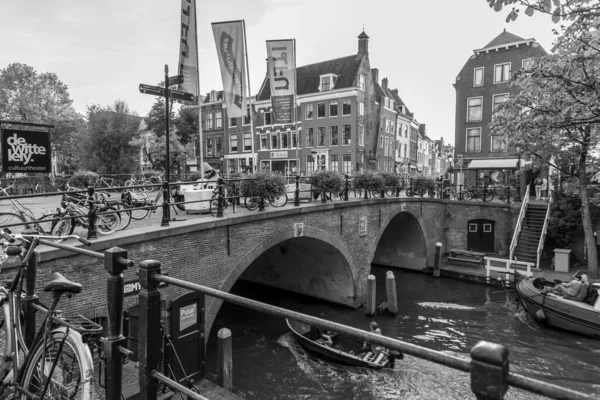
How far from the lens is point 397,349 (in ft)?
4.95

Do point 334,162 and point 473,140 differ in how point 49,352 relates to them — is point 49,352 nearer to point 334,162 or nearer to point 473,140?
point 473,140

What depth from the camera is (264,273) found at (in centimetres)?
1939

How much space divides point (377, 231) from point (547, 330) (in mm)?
7640

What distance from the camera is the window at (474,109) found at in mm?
31188

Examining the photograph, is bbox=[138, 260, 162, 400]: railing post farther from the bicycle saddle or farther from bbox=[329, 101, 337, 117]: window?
bbox=[329, 101, 337, 117]: window

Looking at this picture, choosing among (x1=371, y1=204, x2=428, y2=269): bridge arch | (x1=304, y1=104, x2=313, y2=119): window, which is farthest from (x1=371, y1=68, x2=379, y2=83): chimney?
(x1=371, y1=204, x2=428, y2=269): bridge arch

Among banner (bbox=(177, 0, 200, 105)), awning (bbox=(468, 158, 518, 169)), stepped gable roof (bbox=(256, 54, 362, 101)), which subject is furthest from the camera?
stepped gable roof (bbox=(256, 54, 362, 101))

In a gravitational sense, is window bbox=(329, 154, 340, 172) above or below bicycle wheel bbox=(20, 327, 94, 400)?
above

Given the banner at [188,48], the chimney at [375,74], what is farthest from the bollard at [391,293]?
the chimney at [375,74]

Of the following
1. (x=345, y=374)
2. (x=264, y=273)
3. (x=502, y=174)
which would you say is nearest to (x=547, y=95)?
(x=345, y=374)

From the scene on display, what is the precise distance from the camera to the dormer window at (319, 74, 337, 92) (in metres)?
38.4

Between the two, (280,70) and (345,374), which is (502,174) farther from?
(345,374)

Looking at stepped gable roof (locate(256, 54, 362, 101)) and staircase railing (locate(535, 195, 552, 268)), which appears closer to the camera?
staircase railing (locate(535, 195, 552, 268))

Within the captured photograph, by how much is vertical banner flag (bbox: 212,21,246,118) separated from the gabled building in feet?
70.8
